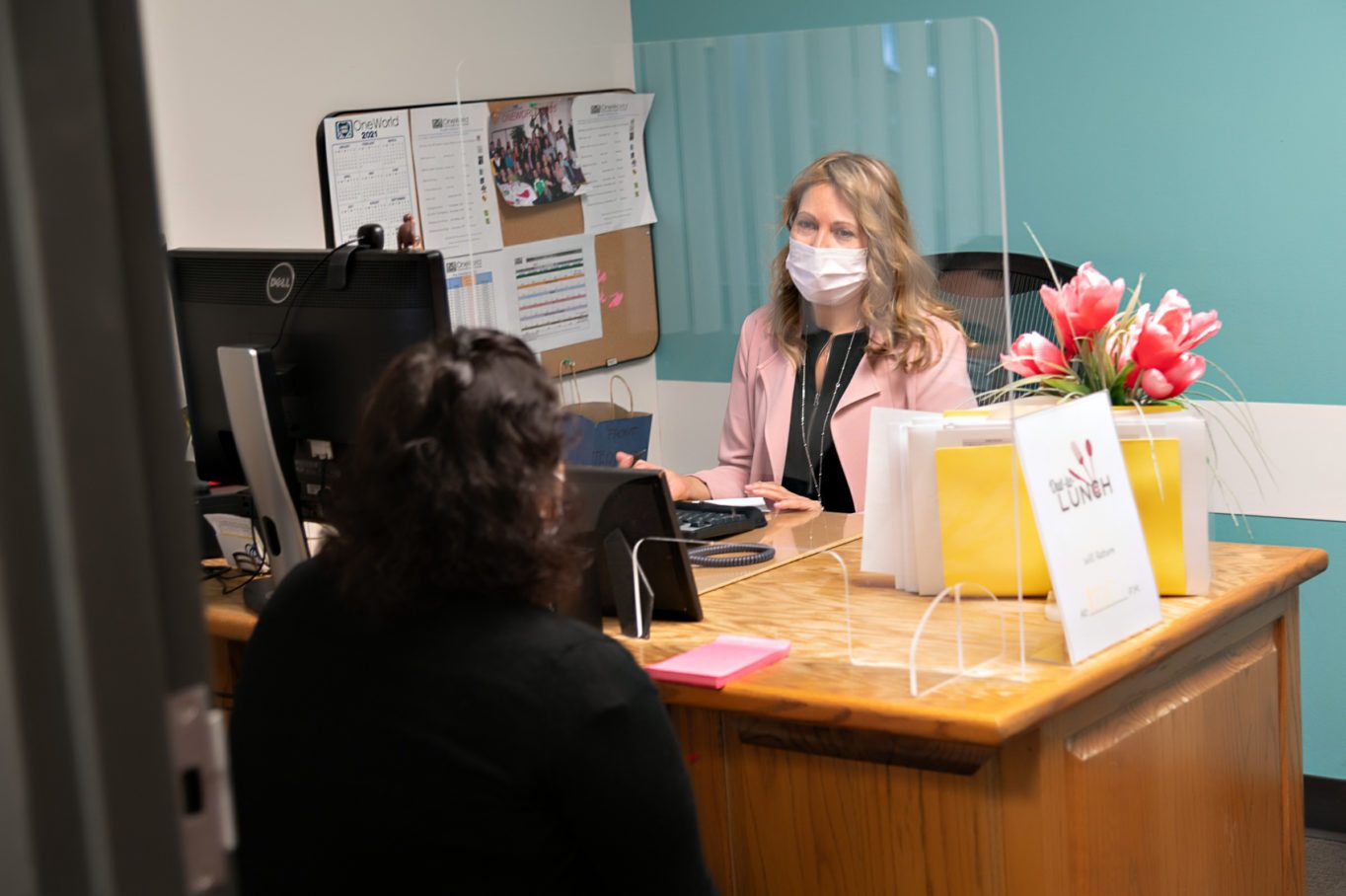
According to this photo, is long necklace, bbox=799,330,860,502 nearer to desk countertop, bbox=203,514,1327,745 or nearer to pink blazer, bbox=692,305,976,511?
pink blazer, bbox=692,305,976,511

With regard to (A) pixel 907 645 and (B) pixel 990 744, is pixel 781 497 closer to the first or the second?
(A) pixel 907 645

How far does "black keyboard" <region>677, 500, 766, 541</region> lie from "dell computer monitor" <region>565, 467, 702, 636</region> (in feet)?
1.48

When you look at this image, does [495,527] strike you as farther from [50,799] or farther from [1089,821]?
[1089,821]

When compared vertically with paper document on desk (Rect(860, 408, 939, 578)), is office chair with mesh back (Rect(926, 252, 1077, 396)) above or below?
above

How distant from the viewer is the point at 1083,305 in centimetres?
206

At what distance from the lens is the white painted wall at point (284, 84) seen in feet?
9.63

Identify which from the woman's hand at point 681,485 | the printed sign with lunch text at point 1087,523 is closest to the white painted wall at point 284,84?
the woman's hand at point 681,485

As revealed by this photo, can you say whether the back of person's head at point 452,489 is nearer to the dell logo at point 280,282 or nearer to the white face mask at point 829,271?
the dell logo at point 280,282

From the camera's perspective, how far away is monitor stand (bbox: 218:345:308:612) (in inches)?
86.1

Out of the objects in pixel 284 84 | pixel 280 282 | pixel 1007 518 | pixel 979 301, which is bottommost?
pixel 1007 518

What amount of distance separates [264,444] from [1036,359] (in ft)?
3.70

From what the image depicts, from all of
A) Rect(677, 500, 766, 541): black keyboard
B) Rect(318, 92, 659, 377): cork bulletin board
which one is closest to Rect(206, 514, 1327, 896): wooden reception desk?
Rect(677, 500, 766, 541): black keyboard

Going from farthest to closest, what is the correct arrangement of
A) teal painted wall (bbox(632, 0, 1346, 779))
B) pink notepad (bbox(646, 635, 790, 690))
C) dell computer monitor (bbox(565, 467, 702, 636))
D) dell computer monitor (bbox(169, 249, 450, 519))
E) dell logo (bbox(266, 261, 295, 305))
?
teal painted wall (bbox(632, 0, 1346, 779)) < dell logo (bbox(266, 261, 295, 305)) < dell computer monitor (bbox(169, 249, 450, 519)) < dell computer monitor (bbox(565, 467, 702, 636)) < pink notepad (bbox(646, 635, 790, 690))

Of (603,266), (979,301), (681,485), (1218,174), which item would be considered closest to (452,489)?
(681,485)
